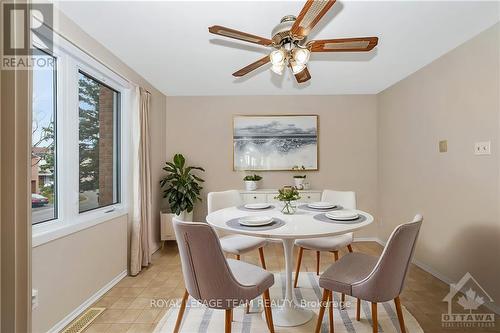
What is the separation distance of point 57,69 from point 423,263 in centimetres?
414

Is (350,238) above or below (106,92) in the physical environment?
below

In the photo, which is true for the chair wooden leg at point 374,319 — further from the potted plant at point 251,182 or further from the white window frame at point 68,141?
the potted plant at point 251,182

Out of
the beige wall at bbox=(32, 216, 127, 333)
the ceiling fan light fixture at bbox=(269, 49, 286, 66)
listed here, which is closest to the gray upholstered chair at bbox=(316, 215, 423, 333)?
the ceiling fan light fixture at bbox=(269, 49, 286, 66)

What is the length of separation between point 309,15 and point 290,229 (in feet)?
4.02

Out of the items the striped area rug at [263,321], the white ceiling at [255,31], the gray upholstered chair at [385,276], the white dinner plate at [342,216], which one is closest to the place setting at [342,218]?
the white dinner plate at [342,216]

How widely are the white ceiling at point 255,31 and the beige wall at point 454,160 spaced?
9.2 inches

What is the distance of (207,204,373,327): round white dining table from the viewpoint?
1.52 m

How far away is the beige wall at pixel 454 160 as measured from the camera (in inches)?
83.5

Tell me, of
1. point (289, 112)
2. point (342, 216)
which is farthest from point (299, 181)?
point (342, 216)

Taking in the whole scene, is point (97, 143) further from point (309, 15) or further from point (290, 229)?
point (309, 15)

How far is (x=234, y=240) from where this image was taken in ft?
8.13

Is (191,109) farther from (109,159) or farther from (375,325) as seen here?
(375,325)

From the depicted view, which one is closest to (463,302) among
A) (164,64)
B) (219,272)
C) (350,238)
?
(350,238)

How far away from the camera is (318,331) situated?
5.48 feet
